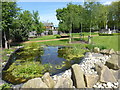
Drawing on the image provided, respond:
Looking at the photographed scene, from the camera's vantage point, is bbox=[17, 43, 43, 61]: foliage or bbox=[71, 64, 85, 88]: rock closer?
bbox=[71, 64, 85, 88]: rock

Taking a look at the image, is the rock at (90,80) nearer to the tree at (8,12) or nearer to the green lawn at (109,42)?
the green lawn at (109,42)

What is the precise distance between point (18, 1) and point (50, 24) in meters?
36.4

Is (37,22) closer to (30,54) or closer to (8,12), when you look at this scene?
(8,12)

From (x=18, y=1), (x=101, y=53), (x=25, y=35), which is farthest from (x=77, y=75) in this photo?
(x=25, y=35)

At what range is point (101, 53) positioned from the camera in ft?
29.0

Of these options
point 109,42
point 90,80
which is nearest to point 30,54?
point 90,80

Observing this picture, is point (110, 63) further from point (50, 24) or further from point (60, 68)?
point (50, 24)

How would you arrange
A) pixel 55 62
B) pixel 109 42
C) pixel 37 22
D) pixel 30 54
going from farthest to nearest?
pixel 37 22 → pixel 109 42 → pixel 30 54 → pixel 55 62

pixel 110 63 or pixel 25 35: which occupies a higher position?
pixel 25 35

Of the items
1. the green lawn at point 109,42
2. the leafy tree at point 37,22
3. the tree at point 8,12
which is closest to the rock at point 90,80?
the green lawn at point 109,42

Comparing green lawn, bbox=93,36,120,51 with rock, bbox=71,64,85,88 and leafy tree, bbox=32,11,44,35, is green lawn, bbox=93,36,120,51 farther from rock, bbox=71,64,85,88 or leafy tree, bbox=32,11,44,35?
leafy tree, bbox=32,11,44,35

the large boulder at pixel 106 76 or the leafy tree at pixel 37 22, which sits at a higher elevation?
the leafy tree at pixel 37 22

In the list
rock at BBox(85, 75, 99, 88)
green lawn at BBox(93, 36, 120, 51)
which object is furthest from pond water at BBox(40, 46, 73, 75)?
green lawn at BBox(93, 36, 120, 51)

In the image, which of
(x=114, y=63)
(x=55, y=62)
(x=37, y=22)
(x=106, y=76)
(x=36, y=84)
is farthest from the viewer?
(x=37, y=22)
